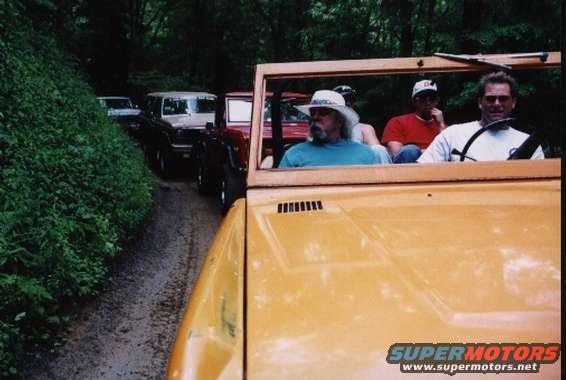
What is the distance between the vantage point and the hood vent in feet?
10.2

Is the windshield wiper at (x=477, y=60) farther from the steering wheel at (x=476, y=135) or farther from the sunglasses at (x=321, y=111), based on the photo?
the sunglasses at (x=321, y=111)

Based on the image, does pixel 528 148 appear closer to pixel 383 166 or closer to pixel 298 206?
pixel 383 166

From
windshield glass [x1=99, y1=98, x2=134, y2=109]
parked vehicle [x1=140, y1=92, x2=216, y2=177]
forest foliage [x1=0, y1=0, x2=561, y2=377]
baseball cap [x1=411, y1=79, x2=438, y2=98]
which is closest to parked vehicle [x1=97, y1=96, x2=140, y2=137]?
windshield glass [x1=99, y1=98, x2=134, y2=109]

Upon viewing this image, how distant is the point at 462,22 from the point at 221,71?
18498 millimetres

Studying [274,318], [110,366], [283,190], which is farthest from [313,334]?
[110,366]

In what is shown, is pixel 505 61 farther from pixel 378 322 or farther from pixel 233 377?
pixel 233 377

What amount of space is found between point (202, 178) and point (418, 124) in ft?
23.1

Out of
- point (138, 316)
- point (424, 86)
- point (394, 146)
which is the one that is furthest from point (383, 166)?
point (138, 316)

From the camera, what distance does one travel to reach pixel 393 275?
7.30 feet

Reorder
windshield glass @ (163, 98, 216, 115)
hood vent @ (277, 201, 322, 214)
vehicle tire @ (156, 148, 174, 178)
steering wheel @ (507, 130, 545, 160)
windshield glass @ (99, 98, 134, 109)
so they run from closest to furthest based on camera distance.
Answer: hood vent @ (277, 201, 322, 214) < steering wheel @ (507, 130, 545, 160) < vehicle tire @ (156, 148, 174, 178) < windshield glass @ (163, 98, 216, 115) < windshield glass @ (99, 98, 134, 109)

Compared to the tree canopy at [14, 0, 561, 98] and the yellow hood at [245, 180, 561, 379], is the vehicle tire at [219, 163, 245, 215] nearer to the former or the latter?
the tree canopy at [14, 0, 561, 98]

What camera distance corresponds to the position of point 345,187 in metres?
3.43

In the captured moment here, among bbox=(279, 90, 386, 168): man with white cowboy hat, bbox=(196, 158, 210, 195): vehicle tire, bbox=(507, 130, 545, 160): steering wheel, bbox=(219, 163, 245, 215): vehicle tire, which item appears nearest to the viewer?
bbox=(507, 130, 545, 160): steering wheel

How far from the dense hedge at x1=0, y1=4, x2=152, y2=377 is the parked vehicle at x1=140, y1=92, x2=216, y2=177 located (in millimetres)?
2492
